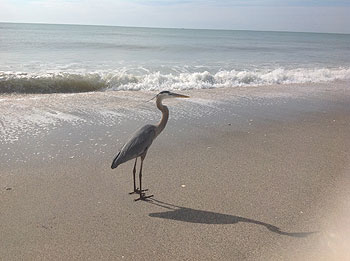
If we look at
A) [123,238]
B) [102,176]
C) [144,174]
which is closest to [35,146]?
[102,176]

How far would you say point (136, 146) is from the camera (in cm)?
405

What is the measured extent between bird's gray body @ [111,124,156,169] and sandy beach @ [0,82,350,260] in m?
0.43

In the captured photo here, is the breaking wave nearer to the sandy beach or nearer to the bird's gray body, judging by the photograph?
the sandy beach

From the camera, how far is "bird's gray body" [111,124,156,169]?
399 cm

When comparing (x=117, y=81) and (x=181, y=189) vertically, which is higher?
(x=117, y=81)

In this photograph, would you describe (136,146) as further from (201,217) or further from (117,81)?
(117,81)

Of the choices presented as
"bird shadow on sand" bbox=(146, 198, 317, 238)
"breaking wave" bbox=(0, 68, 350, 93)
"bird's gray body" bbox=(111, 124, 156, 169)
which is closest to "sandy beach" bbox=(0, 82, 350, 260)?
"bird shadow on sand" bbox=(146, 198, 317, 238)

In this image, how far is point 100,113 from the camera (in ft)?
25.3

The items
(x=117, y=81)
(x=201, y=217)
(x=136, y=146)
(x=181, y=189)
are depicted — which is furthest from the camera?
(x=117, y=81)

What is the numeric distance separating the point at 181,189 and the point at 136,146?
2.52 ft

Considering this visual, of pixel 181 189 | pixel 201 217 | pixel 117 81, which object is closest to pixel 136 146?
pixel 181 189

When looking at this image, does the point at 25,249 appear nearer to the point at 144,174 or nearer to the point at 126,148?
the point at 126,148

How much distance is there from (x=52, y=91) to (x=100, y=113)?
4.12 m

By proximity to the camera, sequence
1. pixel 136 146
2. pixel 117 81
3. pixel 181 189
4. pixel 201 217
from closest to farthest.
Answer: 1. pixel 201 217
2. pixel 136 146
3. pixel 181 189
4. pixel 117 81
